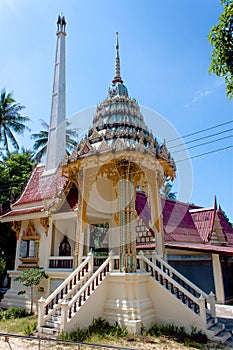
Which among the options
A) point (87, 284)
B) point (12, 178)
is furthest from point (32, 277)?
point (12, 178)

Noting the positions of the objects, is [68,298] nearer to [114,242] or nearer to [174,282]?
[174,282]

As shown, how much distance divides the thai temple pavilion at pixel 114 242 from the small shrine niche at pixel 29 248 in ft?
0.13

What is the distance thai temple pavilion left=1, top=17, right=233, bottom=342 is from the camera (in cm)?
706

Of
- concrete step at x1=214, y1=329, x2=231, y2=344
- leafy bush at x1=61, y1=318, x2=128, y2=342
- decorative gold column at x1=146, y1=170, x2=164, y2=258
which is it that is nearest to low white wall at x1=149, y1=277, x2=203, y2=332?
concrete step at x1=214, y1=329, x2=231, y2=344

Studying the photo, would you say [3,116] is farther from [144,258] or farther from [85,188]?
[144,258]

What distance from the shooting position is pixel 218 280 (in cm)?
1210

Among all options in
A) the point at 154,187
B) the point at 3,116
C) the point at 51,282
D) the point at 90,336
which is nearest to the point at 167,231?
the point at 154,187

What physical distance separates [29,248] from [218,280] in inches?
336

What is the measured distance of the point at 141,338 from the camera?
20.8 feet

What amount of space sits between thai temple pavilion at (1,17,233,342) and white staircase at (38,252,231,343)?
0.09 feet

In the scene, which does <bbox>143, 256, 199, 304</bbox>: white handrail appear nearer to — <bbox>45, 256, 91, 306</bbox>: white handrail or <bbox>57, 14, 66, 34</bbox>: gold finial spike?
<bbox>45, 256, 91, 306</bbox>: white handrail

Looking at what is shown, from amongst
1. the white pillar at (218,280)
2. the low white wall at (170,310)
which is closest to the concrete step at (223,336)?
the low white wall at (170,310)

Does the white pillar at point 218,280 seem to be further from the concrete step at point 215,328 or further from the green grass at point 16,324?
the green grass at point 16,324

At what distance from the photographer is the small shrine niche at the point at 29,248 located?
10.2 metres
